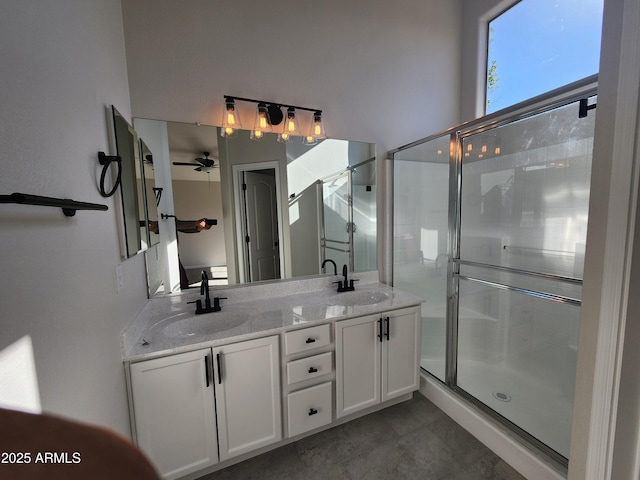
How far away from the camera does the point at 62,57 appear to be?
0.87 meters

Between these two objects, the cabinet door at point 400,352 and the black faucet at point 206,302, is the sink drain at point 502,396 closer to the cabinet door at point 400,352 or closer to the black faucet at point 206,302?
the cabinet door at point 400,352

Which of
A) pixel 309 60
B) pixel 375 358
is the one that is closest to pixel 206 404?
pixel 375 358

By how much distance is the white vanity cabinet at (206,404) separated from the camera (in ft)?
4.14

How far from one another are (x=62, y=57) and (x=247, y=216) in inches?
46.9

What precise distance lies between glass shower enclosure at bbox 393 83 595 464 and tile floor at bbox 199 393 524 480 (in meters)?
0.31

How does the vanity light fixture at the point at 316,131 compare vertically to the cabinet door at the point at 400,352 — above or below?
above

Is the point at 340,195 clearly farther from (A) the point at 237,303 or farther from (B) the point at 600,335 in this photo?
(B) the point at 600,335

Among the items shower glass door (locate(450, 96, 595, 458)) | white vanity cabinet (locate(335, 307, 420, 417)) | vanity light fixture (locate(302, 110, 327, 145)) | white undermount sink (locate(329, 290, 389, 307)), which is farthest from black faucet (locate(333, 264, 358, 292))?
vanity light fixture (locate(302, 110, 327, 145))

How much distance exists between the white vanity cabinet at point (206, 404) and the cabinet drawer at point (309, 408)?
8 centimetres

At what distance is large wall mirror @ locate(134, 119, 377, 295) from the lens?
5.66ft

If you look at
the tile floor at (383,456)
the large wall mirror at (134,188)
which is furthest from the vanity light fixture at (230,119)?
the tile floor at (383,456)

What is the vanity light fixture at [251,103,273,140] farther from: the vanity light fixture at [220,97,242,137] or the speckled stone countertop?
the speckled stone countertop

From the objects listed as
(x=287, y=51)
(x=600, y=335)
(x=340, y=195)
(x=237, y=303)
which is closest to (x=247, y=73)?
(x=287, y=51)

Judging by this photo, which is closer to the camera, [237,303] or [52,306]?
[52,306]
